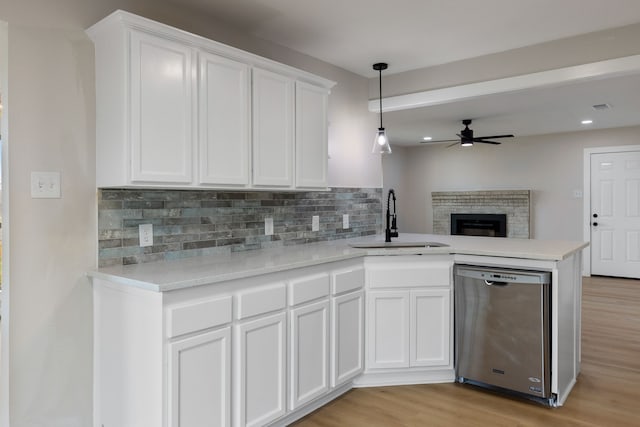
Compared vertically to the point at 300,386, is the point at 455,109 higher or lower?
higher

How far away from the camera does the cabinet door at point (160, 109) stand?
79.7 inches

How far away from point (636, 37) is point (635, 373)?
2.31 meters

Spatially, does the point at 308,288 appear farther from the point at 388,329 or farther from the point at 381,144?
the point at 381,144

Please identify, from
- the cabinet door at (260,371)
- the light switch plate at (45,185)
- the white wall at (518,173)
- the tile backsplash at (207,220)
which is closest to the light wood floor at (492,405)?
the cabinet door at (260,371)

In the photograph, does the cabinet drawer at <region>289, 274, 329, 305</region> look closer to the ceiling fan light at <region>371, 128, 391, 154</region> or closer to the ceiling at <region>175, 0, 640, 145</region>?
the ceiling fan light at <region>371, 128, 391, 154</region>

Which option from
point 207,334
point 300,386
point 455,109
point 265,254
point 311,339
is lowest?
point 300,386

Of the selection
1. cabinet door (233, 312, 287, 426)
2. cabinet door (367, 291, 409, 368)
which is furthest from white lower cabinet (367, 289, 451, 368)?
cabinet door (233, 312, 287, 426)

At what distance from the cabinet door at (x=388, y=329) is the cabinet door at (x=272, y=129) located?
974mm

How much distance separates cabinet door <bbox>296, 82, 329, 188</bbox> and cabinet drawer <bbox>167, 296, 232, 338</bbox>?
45.1 inches

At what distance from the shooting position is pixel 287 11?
2.72 meters

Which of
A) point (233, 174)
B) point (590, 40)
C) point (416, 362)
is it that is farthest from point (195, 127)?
point (590, 40)

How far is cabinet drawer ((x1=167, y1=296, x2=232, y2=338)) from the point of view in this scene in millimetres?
1773

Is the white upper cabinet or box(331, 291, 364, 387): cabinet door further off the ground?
the white upper cabinet

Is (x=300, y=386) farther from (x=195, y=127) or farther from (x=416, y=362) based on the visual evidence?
(x=195, y=127)
